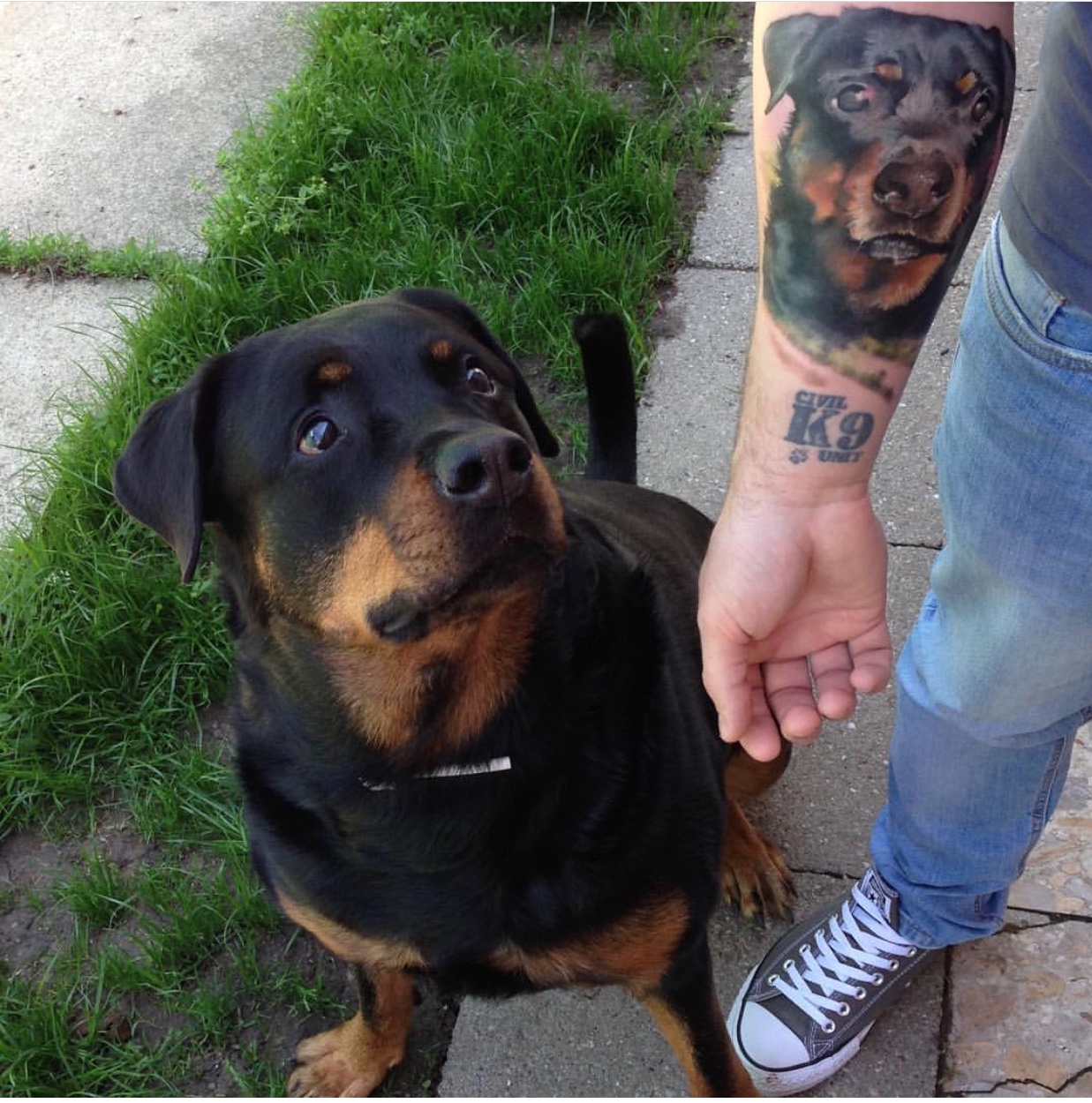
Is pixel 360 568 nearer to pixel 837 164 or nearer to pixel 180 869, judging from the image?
pixel 837 164

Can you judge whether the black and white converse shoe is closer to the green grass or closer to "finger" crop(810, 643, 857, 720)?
"finger" crop(810, 643, 857, 720)

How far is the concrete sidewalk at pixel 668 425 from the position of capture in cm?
236

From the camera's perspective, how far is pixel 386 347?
77.8 inches

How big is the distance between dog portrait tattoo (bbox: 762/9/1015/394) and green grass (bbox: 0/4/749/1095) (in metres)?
1.84

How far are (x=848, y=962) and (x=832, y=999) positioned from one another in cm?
8

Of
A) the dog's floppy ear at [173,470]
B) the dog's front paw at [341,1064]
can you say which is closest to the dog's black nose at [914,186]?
the dog's floppy ear at [173,470]

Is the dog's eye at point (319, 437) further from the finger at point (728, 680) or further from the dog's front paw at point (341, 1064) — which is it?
the dog's front paw at point (341, 1064)

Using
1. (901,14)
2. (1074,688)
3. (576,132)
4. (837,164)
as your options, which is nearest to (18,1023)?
(1074,688)

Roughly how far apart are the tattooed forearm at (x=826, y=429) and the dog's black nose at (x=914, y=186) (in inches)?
9.4

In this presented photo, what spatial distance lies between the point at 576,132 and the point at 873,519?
2.72m

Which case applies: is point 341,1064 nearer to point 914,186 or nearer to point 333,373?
point 333,373

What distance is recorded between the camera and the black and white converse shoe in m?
2.33

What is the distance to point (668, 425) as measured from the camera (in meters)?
3.55

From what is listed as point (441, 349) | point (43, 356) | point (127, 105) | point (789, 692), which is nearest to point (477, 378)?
point (441, 349)
